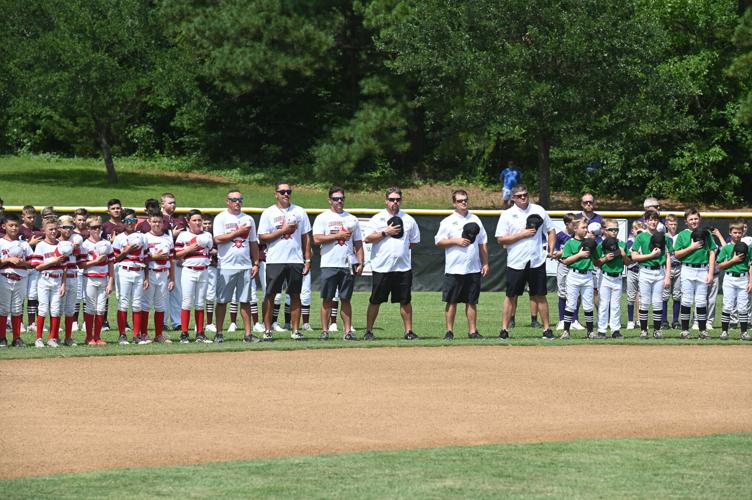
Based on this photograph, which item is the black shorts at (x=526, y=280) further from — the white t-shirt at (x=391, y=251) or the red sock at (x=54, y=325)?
the red sock at (x=54, y=325)

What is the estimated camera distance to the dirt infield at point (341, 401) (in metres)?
9.24

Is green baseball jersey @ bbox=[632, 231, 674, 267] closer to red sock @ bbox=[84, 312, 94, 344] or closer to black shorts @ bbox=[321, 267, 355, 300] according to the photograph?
black shorts @ bbox=[321, 267, 355, 300]

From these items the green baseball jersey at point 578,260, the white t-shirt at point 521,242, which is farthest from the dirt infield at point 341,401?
the green baseball jersey at point 578,260

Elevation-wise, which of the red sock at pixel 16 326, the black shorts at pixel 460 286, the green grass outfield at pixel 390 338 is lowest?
the green grass outfield at pixel 390 338

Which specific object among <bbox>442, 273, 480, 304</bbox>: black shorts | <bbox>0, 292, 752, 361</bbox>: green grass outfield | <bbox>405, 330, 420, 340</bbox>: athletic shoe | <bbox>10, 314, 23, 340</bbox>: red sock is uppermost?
<bbox>442, 273, 480, 304</bbox>: black shorts

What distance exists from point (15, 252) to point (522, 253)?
263 inches

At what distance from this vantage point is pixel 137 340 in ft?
50.2

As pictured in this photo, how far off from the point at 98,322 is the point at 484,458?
308 inches

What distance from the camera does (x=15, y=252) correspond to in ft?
48.4

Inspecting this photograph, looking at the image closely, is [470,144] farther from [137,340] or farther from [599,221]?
[137,340]

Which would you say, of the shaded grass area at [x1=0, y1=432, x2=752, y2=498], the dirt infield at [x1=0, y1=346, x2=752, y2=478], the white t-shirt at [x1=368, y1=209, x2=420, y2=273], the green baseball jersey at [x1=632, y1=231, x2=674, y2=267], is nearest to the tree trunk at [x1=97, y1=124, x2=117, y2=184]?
the white t-shirt at [x1=368, y1=209, x2=420, y2=273]

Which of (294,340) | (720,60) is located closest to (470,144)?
(720,60)

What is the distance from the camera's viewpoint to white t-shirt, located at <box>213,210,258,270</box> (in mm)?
15273

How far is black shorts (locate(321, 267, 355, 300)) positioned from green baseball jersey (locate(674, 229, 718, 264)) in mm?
4871
